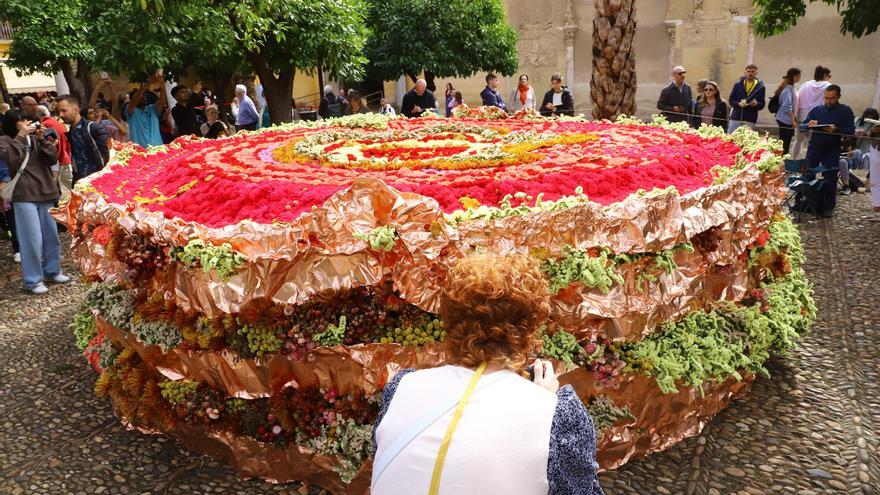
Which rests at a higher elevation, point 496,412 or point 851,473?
point 496,412

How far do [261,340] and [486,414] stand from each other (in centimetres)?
191

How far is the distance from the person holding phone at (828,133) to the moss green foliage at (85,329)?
8311 mm

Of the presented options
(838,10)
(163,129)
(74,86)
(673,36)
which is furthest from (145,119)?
(673,36)

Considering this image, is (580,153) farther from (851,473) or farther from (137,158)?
(137,158)

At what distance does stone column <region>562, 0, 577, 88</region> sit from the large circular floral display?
1752cm

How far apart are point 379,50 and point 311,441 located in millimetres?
15296

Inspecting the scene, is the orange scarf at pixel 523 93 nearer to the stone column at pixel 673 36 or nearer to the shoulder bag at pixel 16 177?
the stone column at pixel 673 36

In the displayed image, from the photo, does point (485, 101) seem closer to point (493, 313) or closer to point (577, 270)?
point (577, 270)

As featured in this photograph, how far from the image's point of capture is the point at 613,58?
792 cm

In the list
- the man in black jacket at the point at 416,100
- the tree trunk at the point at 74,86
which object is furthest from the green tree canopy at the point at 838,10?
the tree trunk at the point at 74,86

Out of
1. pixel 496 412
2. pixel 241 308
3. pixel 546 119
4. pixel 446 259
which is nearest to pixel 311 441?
pixel 241 308

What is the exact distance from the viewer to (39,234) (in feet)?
21.4

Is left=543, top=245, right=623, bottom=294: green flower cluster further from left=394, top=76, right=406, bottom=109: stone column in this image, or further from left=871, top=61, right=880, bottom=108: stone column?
left=394, top=76, right=406, bottom=109: stone column

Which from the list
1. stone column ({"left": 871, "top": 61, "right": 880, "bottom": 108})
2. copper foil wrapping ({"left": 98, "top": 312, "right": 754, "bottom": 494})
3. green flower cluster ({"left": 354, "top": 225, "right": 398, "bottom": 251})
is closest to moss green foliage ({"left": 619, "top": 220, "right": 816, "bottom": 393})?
copper foil wrapping ({"left": 98, "top": 312, "right": 754, "bottom": 494})
